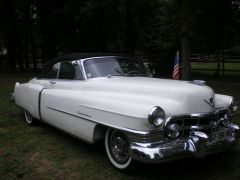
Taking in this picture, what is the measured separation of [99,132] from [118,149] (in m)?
0.46

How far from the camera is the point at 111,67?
23.0 feet

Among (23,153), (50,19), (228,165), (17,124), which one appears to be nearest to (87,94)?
(23,153)

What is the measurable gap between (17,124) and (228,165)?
4897 millimetres

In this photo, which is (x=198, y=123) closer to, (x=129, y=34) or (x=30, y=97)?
(x=30, y=97)

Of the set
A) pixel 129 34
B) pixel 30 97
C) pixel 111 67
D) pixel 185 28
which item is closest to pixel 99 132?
pixel 111 67

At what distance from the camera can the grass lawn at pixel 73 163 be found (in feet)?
18.0

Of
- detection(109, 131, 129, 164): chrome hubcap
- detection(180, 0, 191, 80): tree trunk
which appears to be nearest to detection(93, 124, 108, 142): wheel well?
detection(109, 131, 129, 164): chrome hubcap

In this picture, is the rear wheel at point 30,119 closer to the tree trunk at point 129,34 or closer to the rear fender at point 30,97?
the rear fender at point 30,97

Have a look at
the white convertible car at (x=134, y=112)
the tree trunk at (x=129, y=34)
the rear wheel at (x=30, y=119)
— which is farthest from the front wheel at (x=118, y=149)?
the tree trunk at (x=129, y=34)

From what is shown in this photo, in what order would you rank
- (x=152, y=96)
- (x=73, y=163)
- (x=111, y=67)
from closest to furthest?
(x=152, y=96), (x=73, y=163), (x=111, y=67)

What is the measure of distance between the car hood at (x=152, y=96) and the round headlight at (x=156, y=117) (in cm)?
9

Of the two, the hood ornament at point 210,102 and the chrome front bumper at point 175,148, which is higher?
the hood ornament at point 210,102

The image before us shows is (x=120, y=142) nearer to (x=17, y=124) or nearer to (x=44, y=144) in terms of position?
(x=44, y=144)

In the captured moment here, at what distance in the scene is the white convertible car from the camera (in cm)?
503
